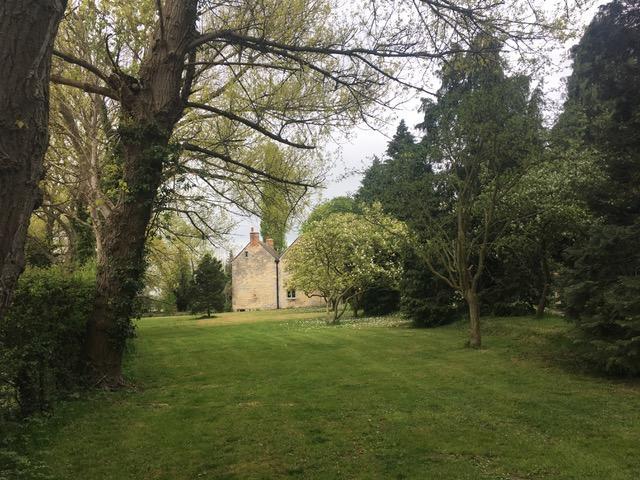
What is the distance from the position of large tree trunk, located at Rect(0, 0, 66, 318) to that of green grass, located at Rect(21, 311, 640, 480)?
3.22m

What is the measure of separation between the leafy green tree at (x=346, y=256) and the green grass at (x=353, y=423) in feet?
38.8

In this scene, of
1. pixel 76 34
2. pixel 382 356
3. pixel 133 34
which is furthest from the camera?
pixel 382 356

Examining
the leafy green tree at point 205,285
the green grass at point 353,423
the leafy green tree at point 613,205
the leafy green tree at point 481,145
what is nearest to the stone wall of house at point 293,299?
the leafy green tree at point 205,285

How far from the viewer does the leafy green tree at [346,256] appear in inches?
941

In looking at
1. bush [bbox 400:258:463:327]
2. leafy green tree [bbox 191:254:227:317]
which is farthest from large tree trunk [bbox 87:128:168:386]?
leafy green tree [bbox 191:254:227:317]

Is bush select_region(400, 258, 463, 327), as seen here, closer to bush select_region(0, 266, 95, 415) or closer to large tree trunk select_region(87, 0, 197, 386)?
large tree trunk select_region(87, 0, 197, 386)

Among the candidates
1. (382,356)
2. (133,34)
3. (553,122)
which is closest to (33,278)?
(133,34)

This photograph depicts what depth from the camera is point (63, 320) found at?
7.46 m

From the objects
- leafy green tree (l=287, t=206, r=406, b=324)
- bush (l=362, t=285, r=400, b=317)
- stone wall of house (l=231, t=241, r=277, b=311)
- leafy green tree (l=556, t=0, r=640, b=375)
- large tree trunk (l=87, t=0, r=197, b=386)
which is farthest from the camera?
stone wall of house (l=231, t=241, r=277, b=311)

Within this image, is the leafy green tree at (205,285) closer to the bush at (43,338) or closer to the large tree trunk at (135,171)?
the large tree trunk at (135,171)

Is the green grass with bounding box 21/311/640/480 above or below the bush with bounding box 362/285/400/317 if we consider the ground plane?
below

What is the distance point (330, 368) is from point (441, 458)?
19.7 feet

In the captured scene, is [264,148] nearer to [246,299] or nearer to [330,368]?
[330,368]

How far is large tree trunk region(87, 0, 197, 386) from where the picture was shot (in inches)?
326
